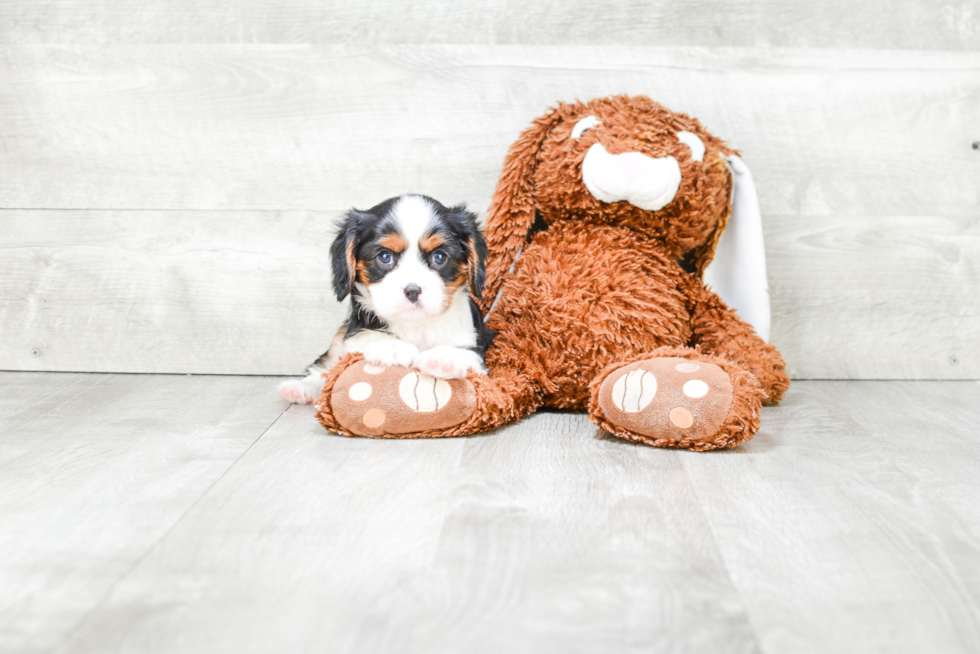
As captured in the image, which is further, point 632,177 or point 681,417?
point 632,177

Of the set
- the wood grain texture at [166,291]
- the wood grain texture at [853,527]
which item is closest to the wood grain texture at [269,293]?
the wood grain texture at [166,291]

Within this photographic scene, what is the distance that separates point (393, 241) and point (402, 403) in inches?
12.2

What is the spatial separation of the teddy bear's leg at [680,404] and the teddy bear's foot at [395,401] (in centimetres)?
28

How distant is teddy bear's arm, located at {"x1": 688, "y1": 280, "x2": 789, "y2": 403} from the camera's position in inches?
71.2

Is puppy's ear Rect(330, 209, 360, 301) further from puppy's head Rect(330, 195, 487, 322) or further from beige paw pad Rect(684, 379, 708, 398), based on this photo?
beige paw pad Rect(684, 379, 708, 398)

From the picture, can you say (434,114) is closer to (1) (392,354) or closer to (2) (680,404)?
(1) (392,354)

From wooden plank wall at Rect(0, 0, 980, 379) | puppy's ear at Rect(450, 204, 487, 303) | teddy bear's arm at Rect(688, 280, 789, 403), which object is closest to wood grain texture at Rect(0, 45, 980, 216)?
wooden plank wall at Rect(0, 0, 980, 379)

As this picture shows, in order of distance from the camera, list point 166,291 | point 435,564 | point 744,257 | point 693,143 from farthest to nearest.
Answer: point 166,291
point 744,257
point 693,143
point 435,564

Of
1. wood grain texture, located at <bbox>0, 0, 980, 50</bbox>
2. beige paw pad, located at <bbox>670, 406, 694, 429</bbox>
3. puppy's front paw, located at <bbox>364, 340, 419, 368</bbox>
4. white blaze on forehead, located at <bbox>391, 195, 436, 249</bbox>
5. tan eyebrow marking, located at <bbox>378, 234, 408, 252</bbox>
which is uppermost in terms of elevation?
Result: wood grain texture, located at <bbox>0, 0, 980, 50</bbox>

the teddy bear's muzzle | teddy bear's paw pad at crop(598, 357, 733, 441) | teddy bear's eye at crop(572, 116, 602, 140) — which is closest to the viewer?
teddy bear's paw pad at crop(598, 357, 733, 441)

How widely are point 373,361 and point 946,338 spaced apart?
160cm

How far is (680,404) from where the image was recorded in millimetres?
1439

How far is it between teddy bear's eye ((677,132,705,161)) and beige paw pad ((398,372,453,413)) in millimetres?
758

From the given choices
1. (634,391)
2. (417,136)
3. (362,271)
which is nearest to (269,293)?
(417,136)
